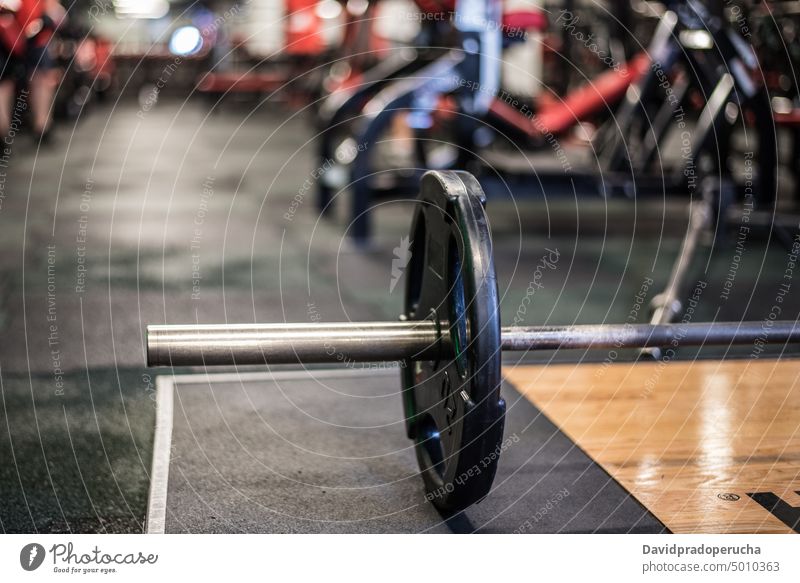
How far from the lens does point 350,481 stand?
4.69ft

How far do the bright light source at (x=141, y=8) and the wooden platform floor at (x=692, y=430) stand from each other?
36.1ft

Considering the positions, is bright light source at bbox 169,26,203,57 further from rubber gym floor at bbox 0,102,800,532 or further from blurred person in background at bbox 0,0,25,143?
rubber gym floor at bbox 0,102,800,532

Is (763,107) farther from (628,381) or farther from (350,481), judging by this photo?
(350,481)

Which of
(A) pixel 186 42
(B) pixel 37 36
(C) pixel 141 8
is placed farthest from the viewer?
(C) pixel 141 8

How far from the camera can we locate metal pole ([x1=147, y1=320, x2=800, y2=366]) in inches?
48.1

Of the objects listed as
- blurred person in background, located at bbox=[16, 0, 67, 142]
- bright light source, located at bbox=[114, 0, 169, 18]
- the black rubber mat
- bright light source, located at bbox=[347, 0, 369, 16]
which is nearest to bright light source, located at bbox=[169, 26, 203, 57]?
bright light source, located at bbox=[114, 0, 169, 18]

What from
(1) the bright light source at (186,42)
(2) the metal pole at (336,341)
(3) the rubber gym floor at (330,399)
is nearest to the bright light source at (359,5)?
(3) the rubber gym floor at (330,399)

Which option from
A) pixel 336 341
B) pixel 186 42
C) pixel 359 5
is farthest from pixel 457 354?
pixel 186 42

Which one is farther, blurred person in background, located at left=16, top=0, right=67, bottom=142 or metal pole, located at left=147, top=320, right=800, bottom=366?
blurred person in background, located at left=16, top=0, right=67, bottom=142

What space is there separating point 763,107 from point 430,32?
1.33 m

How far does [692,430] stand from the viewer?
1.62m

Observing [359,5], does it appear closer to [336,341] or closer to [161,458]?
[161,458]
